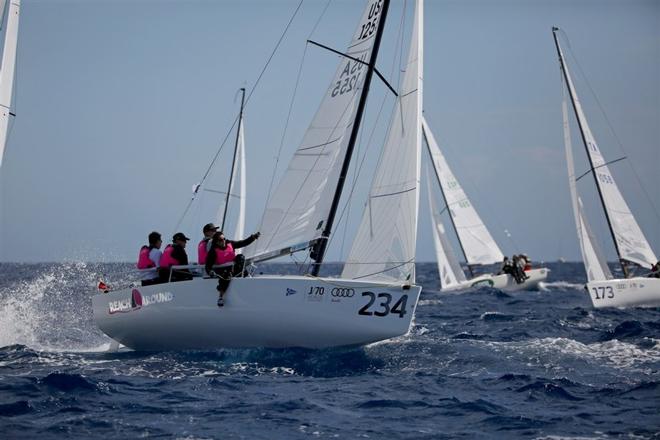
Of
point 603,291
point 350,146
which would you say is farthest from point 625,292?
point 350,146

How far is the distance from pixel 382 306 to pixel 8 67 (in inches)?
254

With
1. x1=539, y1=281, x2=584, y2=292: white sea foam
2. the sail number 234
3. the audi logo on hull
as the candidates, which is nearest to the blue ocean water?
the audi logo on hull

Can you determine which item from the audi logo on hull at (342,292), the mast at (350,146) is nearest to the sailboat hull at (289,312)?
the audi logo on hull at (342,292)

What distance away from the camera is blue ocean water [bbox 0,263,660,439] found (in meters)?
7.57

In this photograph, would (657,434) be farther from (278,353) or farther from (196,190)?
(196,190)

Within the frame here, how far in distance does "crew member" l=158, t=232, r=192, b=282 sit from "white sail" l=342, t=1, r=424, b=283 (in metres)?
2.45

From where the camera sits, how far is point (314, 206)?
1218 cm

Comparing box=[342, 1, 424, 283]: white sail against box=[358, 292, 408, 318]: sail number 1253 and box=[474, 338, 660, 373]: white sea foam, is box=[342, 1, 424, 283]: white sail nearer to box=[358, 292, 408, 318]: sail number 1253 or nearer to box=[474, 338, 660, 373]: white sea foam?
box=[358, 292, 408, 318]: sail number 1253

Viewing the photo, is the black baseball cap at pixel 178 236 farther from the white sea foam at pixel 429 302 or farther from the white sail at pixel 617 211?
the white sail at pixel 617 211

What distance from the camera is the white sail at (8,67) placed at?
12.2 metres

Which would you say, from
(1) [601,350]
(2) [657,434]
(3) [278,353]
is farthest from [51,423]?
(1) [601,350]

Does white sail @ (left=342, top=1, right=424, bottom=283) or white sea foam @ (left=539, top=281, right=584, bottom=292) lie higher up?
white sail @ (left=342, top=1, right=424, bottom=283)

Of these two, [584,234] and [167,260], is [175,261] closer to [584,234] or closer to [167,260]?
[167,260]

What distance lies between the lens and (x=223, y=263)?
466 inches
